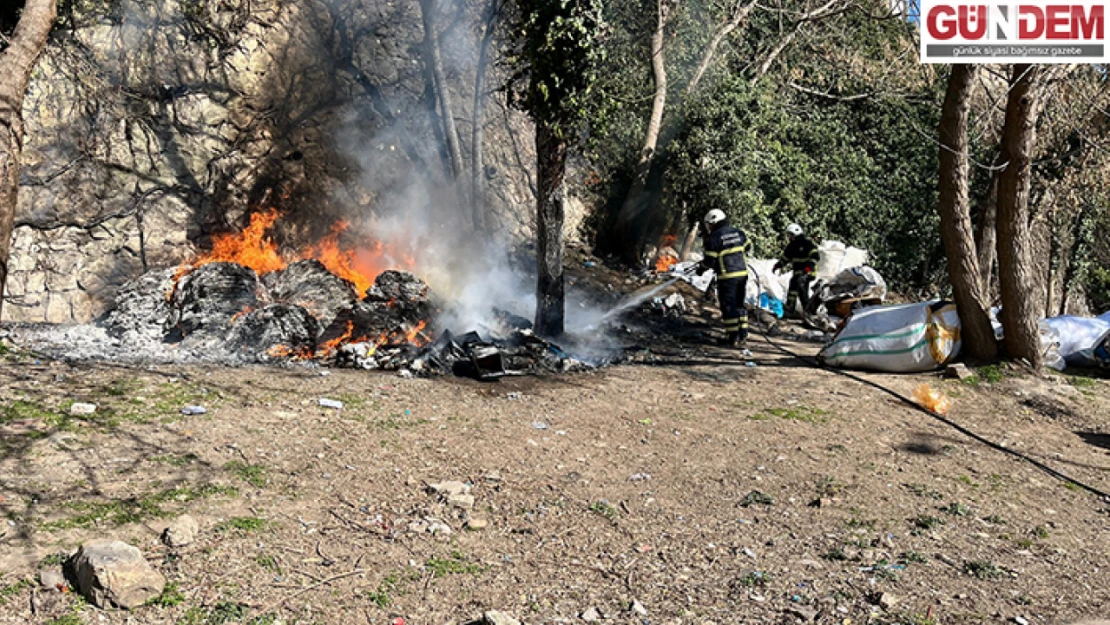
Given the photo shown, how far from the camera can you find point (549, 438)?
20.6 ft

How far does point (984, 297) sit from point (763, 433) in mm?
3444

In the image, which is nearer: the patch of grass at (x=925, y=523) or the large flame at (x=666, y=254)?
the patch of grass at (x=925, y=523)

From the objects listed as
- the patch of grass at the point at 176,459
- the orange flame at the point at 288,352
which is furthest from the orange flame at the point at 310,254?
the patch of grass at the point at 176,459

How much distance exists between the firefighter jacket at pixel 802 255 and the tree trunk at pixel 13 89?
29.0ft

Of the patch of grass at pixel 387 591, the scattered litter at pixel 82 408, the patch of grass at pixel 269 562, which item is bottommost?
the patch of grass at pixel 387 591

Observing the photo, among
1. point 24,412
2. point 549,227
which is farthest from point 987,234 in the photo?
point 24,412

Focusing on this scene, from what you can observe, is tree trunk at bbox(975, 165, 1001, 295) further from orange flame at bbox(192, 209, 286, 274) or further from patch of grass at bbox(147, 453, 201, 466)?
patch of grass at bbox(147, 453, 201, 466)

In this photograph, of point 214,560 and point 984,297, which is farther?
point 984,297

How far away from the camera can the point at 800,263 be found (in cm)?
1166

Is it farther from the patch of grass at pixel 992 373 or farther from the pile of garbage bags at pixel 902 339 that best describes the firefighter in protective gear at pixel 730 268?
the patch of grass at pixel 992 373

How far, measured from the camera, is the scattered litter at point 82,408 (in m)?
5.62

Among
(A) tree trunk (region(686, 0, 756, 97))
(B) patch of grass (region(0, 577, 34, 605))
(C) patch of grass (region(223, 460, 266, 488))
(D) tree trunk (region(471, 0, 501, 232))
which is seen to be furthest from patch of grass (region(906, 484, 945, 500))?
(A) tree trunk (region(686, 0, 756, 97))

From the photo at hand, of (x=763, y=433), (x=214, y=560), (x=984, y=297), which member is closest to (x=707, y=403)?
(x=763, y=433)

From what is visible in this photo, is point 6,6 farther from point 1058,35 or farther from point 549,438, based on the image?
point 1058,35
